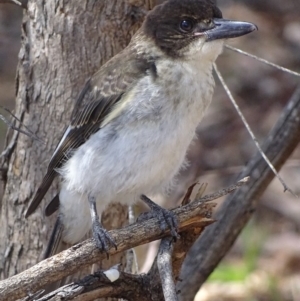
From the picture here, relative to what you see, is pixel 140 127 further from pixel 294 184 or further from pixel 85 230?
pixel 294 184

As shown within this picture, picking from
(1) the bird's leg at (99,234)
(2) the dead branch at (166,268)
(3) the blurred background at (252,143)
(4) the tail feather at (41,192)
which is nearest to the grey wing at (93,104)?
(4) the tail feather at (41,192)

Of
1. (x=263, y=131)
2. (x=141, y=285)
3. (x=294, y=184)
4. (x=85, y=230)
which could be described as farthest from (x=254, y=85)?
(x=141, y=285)

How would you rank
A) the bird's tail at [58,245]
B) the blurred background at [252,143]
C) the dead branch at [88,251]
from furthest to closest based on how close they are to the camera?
1. the blurred background at [252,143]
2. the bird's tail at [58,245]
3. the dead branch at [88,251]

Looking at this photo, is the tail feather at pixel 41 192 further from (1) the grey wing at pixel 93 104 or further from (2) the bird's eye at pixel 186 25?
(2) the bird's eye at pixel 186 25

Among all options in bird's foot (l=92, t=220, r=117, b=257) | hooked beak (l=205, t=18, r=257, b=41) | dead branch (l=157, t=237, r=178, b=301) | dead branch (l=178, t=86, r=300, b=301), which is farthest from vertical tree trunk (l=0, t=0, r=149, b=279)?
dead branch (l=157, t=237, r=178, b=301)

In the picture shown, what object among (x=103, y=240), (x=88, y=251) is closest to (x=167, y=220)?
(x=103, y=240)
